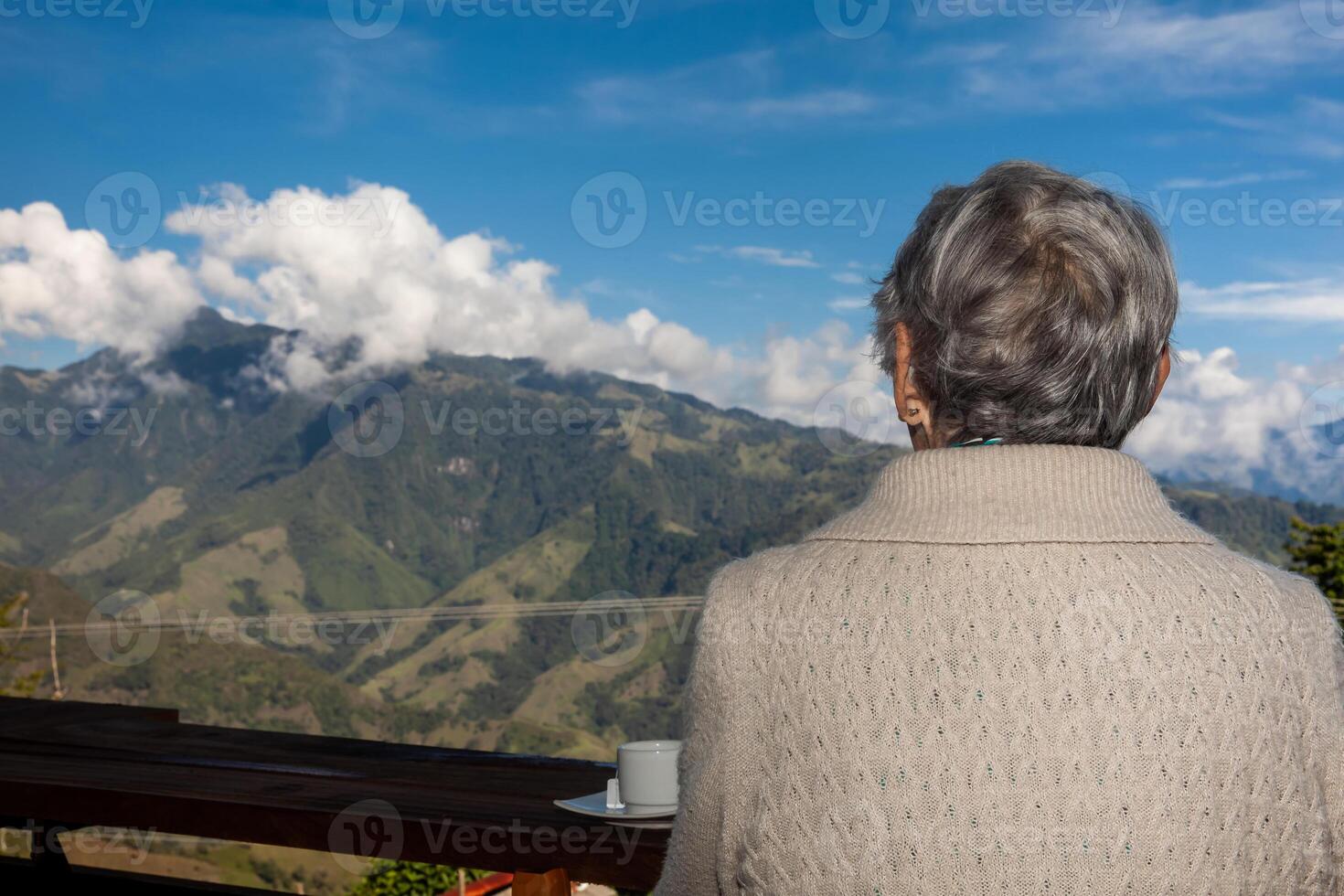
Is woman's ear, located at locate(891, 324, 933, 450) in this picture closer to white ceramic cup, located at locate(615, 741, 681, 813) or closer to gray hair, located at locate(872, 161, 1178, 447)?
gray hair, located at locate(872, 161, 1178, 447)

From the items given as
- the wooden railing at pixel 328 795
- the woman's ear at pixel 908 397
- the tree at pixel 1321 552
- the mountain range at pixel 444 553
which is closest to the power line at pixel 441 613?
the mountain range at pixel 444 553

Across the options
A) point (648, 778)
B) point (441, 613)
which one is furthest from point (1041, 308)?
Result: point (441, 613)

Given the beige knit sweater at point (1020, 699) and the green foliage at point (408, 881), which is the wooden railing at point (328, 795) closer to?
the beige knit sweater at point (1020, 699)

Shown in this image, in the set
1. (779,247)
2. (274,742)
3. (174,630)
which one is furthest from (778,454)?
(274,742)

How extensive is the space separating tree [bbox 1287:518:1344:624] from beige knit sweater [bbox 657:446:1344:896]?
2204cm

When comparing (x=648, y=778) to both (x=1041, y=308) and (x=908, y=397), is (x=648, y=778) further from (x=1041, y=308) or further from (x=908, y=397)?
(x=1041, y=308)

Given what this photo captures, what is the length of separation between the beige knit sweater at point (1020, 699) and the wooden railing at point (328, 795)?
1.60 feet

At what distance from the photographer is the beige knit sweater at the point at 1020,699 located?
96 cm

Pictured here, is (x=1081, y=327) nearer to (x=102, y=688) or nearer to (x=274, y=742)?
(x=274, y=742)

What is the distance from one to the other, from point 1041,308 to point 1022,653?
32 centimetres

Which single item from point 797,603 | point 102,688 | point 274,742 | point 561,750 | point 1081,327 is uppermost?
point 1081,327

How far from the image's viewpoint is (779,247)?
531 ft

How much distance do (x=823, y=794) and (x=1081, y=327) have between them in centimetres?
49

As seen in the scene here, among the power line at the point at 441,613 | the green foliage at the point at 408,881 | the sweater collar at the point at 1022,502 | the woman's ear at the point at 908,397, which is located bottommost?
the power line at the point at 441,613
